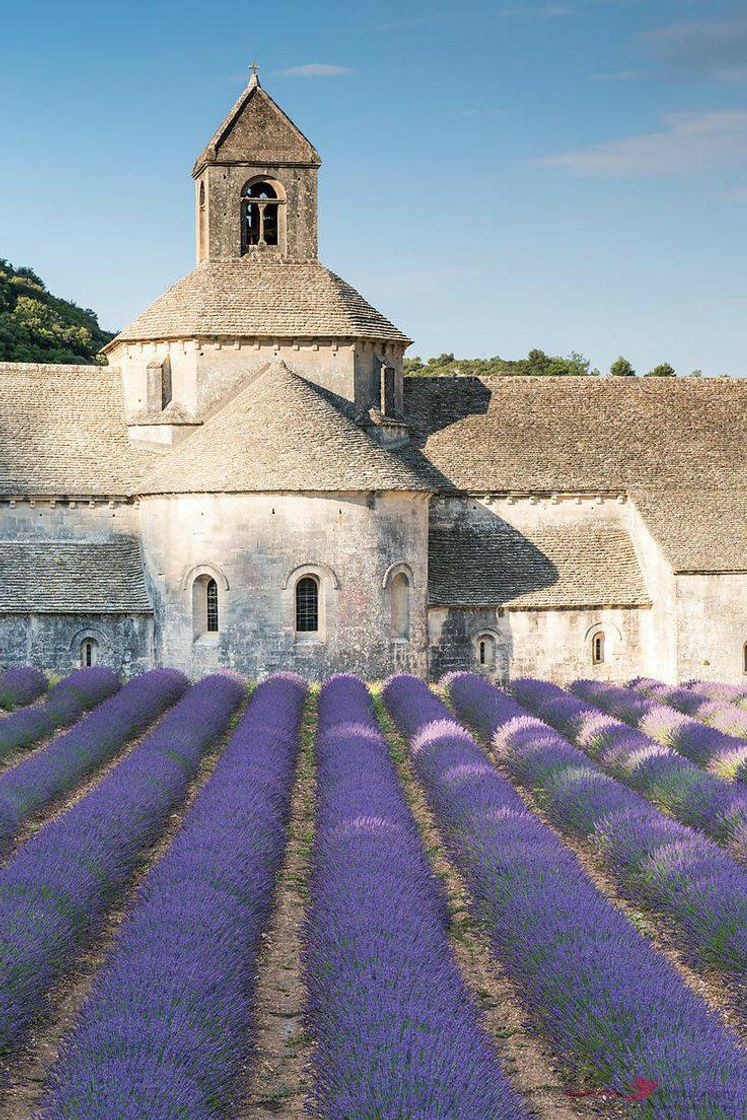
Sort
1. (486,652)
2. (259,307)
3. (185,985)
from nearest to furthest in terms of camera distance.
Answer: (185,985) → (486,652) → (259,307)

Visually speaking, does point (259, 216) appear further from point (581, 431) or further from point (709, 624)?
point (709, 624)

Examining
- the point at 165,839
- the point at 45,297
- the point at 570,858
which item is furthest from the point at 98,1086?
the point at 45,297

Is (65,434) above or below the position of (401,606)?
above

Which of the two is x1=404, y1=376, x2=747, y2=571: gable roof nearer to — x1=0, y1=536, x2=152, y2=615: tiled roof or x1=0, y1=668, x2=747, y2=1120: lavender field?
x1=0, y1=536, x2=152, y2=615: tiled roof

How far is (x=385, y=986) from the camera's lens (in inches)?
307

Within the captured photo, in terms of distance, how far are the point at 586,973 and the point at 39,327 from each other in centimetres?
4974

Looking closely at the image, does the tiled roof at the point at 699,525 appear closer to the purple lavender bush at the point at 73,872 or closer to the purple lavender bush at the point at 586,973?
→ the purple lavender bush at the point at 73,872

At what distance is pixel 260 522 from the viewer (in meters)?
27.6

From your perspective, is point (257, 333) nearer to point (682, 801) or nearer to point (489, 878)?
point (682, 801)

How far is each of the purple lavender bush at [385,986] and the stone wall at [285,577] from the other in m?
14.5

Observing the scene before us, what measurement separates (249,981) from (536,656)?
2219 cm

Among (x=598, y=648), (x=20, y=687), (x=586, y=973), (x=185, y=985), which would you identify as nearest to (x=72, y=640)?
(x=20, y=687)

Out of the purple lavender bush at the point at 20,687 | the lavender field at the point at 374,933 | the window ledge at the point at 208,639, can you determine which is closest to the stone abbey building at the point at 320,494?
the window ledge at the point at 208,639

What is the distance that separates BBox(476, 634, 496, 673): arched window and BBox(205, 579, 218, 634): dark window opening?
6.11m
